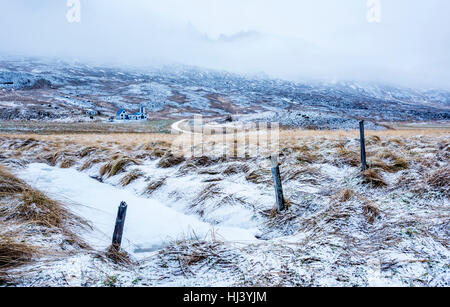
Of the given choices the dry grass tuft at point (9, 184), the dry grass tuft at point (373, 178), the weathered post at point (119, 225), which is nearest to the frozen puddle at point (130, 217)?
the dry grass tuft at point (9, 184)

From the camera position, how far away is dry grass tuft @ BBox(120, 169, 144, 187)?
7061 mm

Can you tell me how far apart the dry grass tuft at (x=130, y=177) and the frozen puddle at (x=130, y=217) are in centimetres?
29

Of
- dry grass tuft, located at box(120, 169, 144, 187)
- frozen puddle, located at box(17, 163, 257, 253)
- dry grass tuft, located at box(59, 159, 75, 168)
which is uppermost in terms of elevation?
dry grass tuft, located at box(59, 159, 75, 168)

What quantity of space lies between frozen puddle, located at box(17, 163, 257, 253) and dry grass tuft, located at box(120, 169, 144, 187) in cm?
29

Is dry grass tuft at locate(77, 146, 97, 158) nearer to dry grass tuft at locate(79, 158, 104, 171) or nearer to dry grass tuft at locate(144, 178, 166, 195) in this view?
dry grass tuft at locate(79, 158, 104, 171)

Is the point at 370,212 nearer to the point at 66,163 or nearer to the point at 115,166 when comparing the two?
the point at 115,166

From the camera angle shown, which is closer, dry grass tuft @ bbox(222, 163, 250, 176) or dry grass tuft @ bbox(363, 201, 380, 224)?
dry grass tuft @ bbox(363, 201, 380, 224)

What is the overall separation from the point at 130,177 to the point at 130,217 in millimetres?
2579

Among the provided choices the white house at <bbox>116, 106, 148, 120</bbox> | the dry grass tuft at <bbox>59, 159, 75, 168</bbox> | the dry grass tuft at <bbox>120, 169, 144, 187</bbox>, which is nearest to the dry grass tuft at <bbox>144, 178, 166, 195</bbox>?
the dry grass tuft at <bbox>120, 169, 144, 187</bbox>

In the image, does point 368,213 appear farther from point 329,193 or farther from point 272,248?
point 272,248

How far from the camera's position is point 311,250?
3049 millimetres

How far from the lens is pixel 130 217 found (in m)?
4.84
